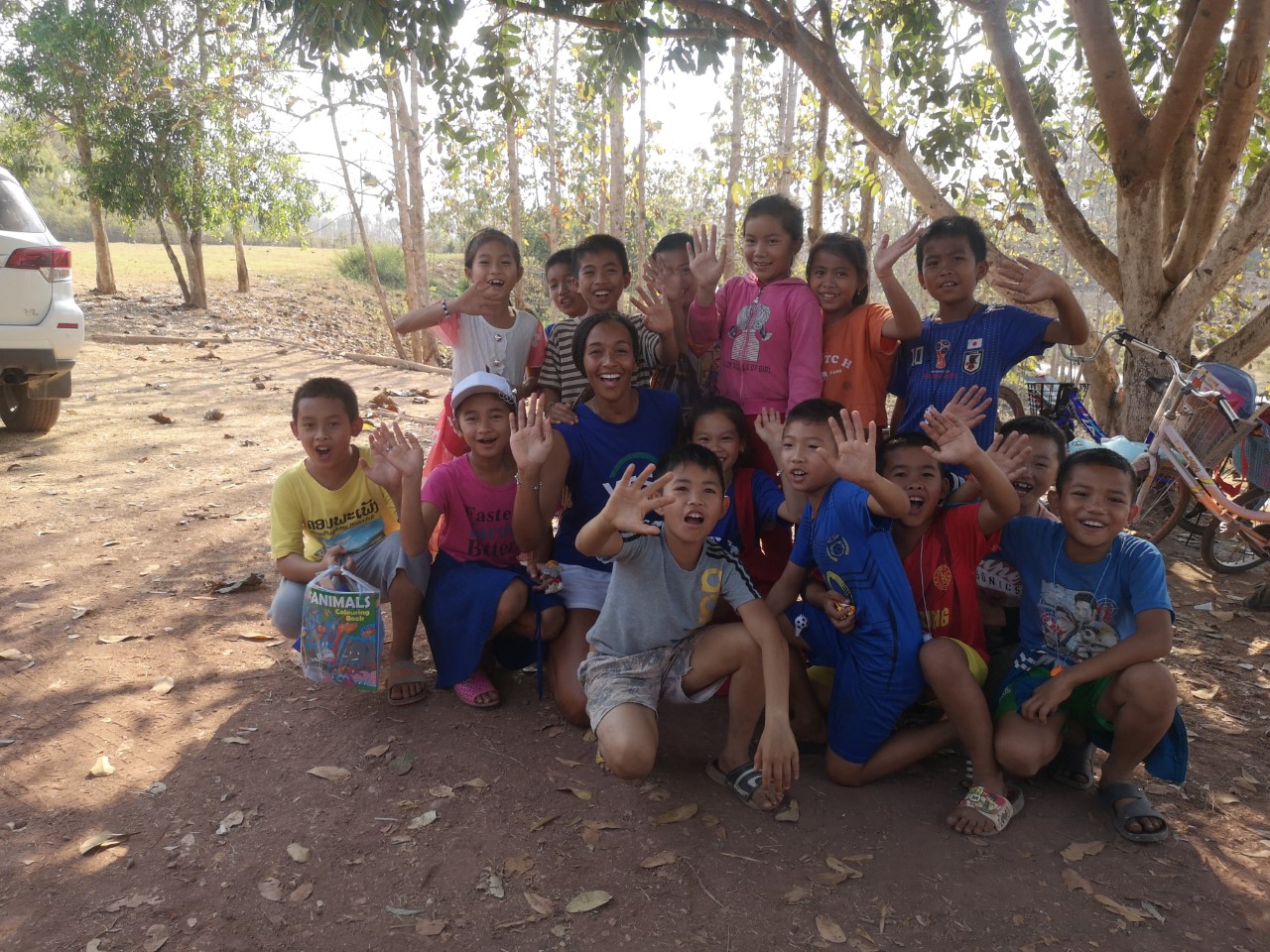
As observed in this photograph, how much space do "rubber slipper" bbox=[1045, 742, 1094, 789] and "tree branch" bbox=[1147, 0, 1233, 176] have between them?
3818mm

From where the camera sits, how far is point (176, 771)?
2.71m

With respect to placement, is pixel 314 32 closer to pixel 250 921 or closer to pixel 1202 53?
pixel 250 921

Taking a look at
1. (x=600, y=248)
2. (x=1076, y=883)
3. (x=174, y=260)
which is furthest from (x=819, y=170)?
(x=174, y=260)

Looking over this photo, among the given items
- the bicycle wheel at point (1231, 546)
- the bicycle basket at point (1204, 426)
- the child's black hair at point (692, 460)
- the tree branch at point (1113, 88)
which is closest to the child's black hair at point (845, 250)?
the child's black hair at point (692, 460)

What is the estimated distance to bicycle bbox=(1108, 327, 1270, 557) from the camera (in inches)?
184

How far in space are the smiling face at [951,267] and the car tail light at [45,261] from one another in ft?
19.3

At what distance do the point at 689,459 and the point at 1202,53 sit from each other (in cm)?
415

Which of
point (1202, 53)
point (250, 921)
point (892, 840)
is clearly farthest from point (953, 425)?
point (1202, 53)

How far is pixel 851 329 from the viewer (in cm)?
349

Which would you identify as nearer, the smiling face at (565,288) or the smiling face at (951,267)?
the smiling face at (951,267)

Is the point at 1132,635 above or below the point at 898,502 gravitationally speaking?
below

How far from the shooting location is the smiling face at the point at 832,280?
3.43 m

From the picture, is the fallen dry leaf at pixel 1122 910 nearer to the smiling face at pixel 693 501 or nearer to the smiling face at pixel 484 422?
the smiling face at pixel 693 501

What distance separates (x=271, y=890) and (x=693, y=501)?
1.55 m
